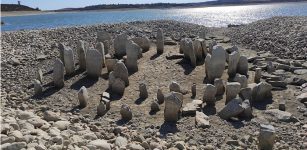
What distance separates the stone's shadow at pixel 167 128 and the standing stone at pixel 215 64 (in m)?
3.41

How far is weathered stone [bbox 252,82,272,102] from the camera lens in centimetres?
1089

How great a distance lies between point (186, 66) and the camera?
14031 mm

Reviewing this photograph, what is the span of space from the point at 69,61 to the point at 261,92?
6.17 m

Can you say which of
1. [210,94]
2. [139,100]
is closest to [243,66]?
[210,94]

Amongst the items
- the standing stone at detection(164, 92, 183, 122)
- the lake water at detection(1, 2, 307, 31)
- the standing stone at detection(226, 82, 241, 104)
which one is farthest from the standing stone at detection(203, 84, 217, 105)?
the lake water at detection(1, 2, 307, 31)

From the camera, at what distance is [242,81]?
1151cm

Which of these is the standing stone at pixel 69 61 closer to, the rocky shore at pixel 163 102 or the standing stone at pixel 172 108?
the rocky shore at pixel 163 102

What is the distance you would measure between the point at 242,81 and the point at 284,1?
11810 cm

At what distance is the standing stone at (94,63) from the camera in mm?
13273

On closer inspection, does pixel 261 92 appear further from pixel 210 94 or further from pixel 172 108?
pixel 172 108

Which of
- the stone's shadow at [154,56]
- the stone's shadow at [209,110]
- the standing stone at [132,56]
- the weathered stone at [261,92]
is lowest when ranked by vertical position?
the stone's shadow at [209,110]

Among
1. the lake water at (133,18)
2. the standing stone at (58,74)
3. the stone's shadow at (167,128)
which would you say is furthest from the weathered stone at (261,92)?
the lake water at (133,18)

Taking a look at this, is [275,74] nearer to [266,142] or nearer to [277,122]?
[277,122]

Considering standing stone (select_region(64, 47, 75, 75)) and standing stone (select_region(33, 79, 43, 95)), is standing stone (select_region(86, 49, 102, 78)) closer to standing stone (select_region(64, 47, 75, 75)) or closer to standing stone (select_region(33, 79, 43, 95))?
standing stone (select_region(64, 47, 75, 75))
